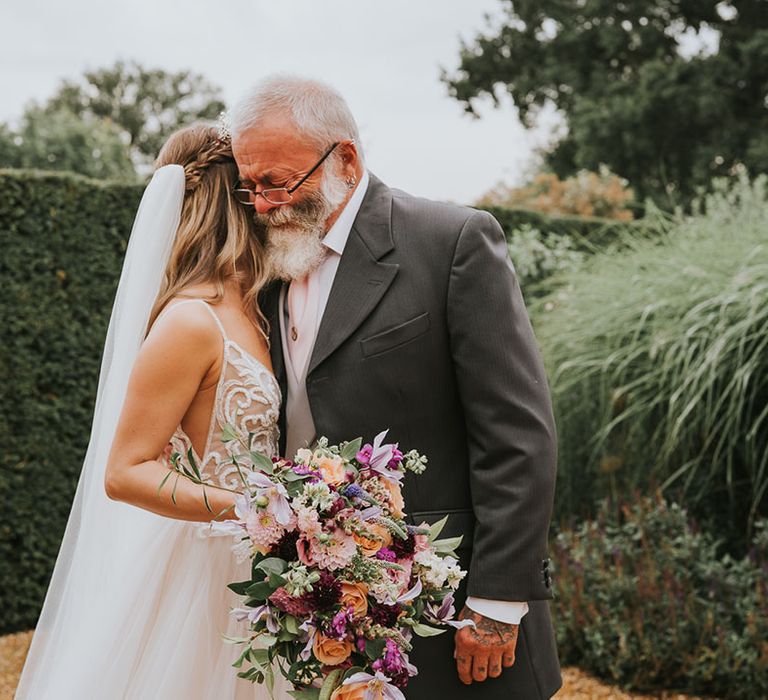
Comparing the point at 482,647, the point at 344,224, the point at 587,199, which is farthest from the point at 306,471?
the point at 587,199

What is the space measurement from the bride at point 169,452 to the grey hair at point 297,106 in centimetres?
31

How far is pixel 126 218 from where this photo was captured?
6.04m

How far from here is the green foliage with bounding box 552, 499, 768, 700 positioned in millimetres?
4695

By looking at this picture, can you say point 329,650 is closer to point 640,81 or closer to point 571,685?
point 571,685

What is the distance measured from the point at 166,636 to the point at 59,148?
25705mm

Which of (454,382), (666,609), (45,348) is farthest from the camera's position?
(45,348)

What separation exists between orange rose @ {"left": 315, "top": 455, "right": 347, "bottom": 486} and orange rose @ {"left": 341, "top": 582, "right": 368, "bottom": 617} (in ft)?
0.63

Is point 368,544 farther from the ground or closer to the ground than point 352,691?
farther from the ground

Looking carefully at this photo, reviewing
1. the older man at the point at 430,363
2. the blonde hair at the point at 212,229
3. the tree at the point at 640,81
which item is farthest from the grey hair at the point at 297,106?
the tree at the point at 640,81

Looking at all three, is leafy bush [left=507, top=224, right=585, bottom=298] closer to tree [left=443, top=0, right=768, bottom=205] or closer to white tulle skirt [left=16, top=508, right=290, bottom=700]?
white tulle skirt [left=16, top=508, right=290, bottom=700]

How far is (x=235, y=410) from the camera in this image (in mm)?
2375

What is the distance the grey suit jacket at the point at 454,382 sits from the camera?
2.18 meters

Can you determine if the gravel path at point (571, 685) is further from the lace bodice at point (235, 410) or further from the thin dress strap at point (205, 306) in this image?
the thin dress strap at point (205, 306)

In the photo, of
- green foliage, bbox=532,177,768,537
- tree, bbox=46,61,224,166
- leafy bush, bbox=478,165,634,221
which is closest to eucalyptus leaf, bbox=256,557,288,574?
green foliage, bbox=532,177,768,537
